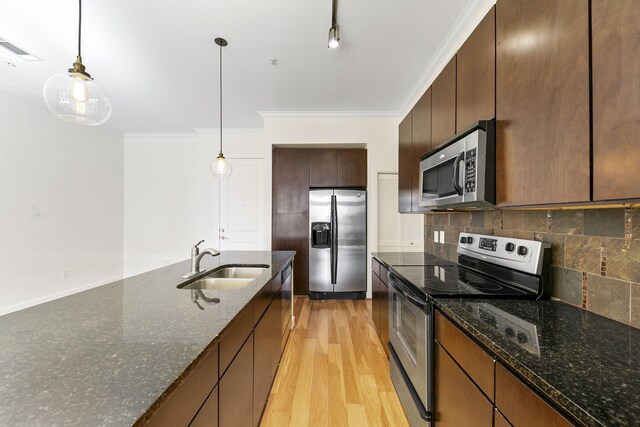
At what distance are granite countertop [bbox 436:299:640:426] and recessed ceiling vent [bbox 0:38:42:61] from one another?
411cm

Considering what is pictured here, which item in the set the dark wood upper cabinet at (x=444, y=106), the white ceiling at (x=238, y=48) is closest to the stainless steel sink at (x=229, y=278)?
the dark wood upper cabinet at (x=444, y=106)

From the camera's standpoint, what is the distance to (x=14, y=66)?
282 cm

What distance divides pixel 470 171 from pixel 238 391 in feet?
5.01

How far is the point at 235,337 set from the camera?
43.3 inches

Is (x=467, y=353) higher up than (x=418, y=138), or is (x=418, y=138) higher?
(x=418, y=138)

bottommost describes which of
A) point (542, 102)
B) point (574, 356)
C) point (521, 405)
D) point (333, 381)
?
point (333, 381)

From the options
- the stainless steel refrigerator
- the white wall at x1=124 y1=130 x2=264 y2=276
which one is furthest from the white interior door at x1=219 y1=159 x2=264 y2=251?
the stainless steel refrigerator

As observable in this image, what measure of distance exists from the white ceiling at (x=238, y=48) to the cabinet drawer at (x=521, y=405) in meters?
2.34

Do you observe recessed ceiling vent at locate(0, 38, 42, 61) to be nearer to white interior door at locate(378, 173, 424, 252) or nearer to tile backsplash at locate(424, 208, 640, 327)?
white interior door at locate(378, 173, 424, 252)

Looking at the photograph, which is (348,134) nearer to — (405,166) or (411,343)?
(405,166)

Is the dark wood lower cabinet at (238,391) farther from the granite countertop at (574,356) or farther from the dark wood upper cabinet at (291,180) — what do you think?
the dark wood upper cabinet at (291,180)

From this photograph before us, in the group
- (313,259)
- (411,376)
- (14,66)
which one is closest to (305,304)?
(313,259)

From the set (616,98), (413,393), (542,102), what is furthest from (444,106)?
(413,393)

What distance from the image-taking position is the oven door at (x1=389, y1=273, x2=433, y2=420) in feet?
4.36
